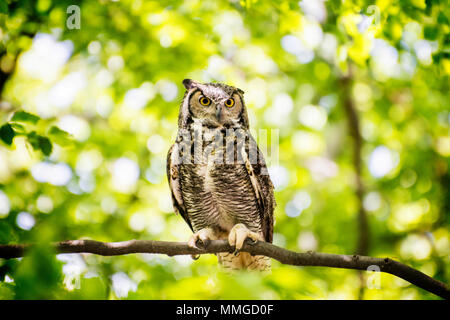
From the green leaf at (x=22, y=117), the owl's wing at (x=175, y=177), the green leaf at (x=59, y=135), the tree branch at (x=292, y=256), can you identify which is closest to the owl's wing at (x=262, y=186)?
the owl's wing at (x=175, y=177)

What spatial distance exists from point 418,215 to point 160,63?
4.47 m

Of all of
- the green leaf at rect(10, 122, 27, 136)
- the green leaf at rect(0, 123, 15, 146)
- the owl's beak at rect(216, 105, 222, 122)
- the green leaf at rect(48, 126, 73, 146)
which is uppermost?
the owl's beak at rect(216, 105, 222, 122)

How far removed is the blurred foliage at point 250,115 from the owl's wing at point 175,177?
1.54 ft

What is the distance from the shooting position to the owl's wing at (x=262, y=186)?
2090 millimetres

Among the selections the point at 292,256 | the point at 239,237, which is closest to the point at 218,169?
the point at 239,237

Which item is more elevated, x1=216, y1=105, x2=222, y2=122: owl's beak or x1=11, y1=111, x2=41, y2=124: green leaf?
x1=216, y1=105, x2=222, y2=122: owl's beak

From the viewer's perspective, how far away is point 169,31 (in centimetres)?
316

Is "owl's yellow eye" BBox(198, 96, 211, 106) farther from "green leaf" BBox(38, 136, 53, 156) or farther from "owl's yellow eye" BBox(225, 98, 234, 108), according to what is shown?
"green leaf" BBox(38, 136, 53, 156)

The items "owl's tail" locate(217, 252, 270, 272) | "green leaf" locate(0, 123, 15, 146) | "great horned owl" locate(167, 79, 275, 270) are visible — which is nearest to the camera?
"green leaf" locate(0, 123, 15, 146)

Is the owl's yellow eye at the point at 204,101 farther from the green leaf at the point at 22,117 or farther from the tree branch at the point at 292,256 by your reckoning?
the green leaf at the point at 22,117

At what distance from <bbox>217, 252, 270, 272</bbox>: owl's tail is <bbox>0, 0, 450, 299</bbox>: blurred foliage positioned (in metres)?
0.34

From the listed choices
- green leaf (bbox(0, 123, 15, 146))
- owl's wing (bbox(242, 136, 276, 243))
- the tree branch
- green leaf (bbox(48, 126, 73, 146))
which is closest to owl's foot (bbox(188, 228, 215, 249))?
the tree branch

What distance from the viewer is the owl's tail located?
101 inches
